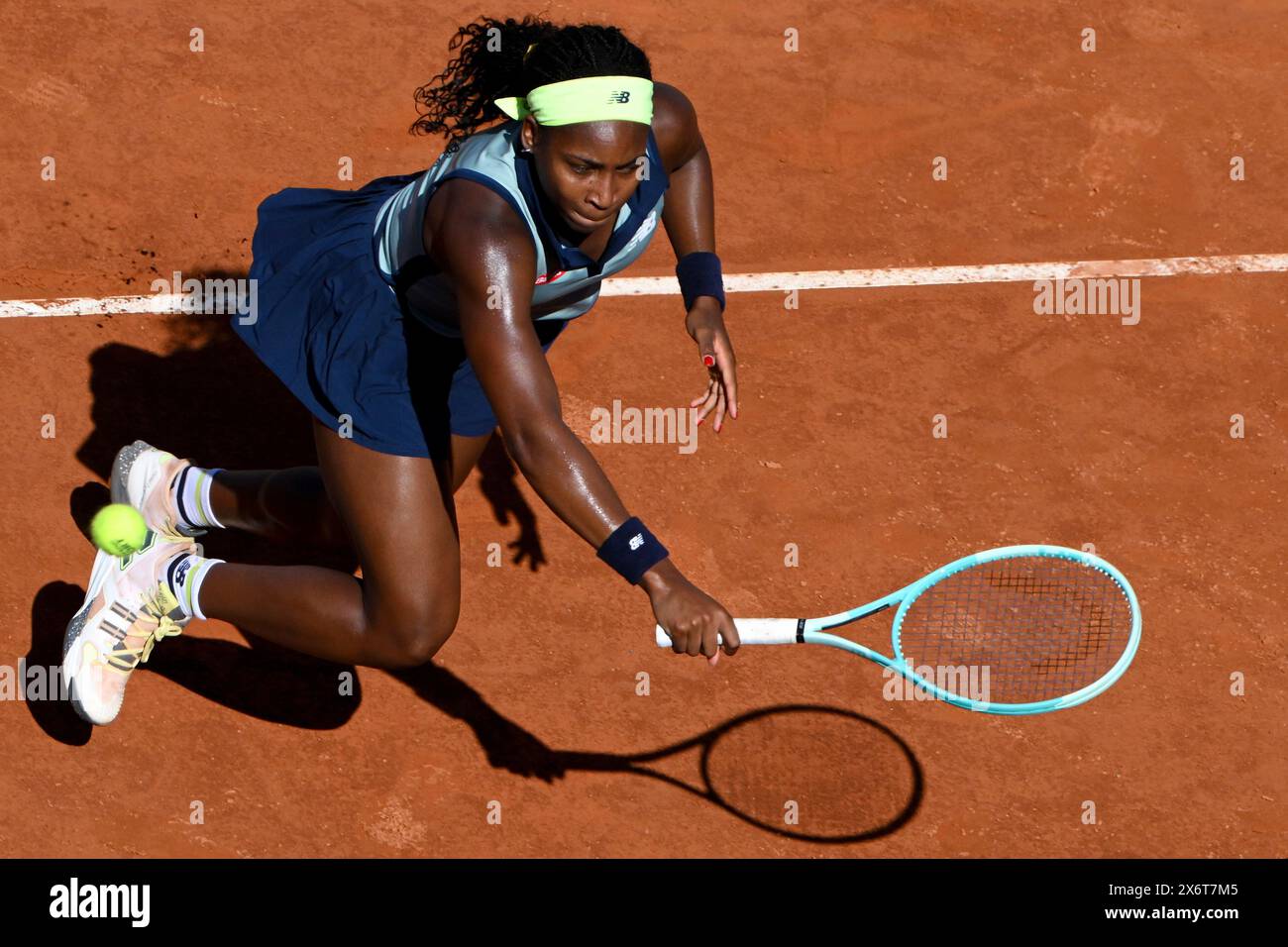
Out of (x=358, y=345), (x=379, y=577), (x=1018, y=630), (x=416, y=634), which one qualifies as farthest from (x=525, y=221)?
(x=1018, y=630)

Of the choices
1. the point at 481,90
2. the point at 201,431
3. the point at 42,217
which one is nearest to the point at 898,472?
the point at 481,90

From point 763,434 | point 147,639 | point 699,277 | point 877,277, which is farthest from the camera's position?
point 877,277

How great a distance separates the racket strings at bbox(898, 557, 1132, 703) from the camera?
5887mm

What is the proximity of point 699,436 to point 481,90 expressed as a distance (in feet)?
7.24

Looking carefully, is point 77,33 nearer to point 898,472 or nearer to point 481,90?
point 481,90

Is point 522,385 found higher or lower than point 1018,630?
higher

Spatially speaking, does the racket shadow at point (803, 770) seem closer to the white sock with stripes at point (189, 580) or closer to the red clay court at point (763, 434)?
the red clay court at point (763, 434)

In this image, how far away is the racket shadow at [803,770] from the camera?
586cm

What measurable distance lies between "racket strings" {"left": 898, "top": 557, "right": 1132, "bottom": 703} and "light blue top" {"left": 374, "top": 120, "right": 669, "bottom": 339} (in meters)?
1.87

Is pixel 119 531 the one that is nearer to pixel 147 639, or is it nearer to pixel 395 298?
pixel 147 639

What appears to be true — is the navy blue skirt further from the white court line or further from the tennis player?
the white court line

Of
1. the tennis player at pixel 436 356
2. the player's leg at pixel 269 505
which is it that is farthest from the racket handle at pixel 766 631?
the player's leg at pixel 269 505

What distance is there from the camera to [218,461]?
6934 millimetres

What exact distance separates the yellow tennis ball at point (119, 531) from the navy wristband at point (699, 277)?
2223 millimetres
